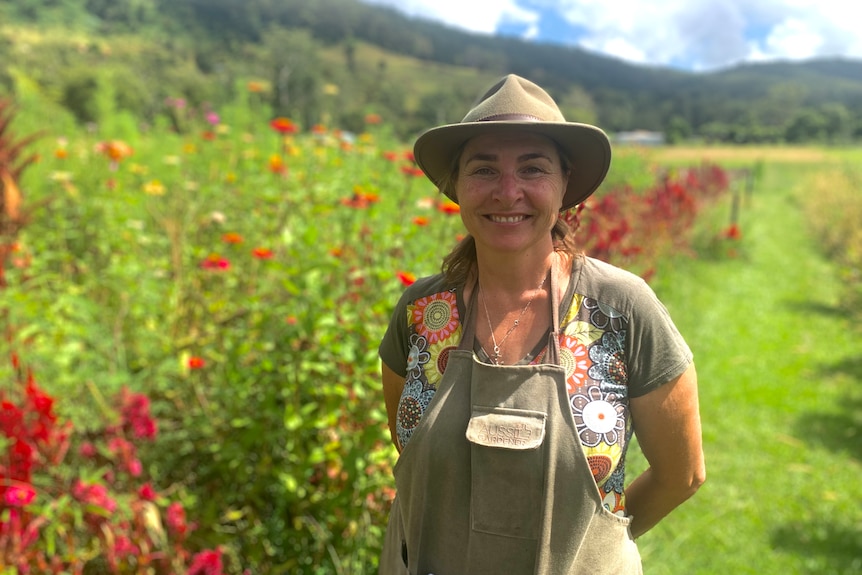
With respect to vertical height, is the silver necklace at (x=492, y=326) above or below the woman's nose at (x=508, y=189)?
below

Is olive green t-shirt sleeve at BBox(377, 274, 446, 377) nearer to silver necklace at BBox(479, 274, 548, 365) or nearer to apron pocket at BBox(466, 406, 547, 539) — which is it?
silver necklace at BBox(479, 274, 548, 365)

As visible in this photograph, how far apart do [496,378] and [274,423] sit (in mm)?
1441

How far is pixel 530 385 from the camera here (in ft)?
4.38

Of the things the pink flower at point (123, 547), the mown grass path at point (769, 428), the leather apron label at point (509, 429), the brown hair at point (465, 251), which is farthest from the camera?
the mown grass path at point (769, 428)

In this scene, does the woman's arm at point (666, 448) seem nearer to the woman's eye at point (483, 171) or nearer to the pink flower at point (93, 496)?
the woman's eye at point (483, 171)

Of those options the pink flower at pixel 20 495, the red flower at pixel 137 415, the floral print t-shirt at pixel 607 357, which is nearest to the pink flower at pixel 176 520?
the red flower at pixel 137 415

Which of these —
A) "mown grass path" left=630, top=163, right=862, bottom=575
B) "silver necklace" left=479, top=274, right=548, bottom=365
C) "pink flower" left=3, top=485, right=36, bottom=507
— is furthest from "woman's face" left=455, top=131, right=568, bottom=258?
"pink flower" left=3, top=485, right=36, bottom=507

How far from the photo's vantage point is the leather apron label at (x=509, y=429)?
1.30 meters

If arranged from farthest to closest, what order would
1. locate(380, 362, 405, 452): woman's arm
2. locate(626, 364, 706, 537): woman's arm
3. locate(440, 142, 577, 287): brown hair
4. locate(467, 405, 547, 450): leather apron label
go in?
locate(380, 362, 405, 452): woman's arm → locate(440, 142, 577, 287): brown hair → locate(626, 364, 706, 537): woman's arm → locate(467, 405, 547, 450): leather apron label

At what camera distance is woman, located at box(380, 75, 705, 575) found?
133 cm

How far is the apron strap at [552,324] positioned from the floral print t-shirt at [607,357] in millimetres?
16

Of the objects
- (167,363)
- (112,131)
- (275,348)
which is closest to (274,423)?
(275,348)

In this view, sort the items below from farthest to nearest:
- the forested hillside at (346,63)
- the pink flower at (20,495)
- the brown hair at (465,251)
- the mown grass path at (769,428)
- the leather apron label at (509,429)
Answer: the forested hillside at (346,63)
the mown grass path at (769,428)
the pink flower at (20,495)
the brown hair at (465,251)
the leather apron label at (509,429)

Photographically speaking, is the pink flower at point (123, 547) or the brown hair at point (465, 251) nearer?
the brown hair at point (465, 251)
